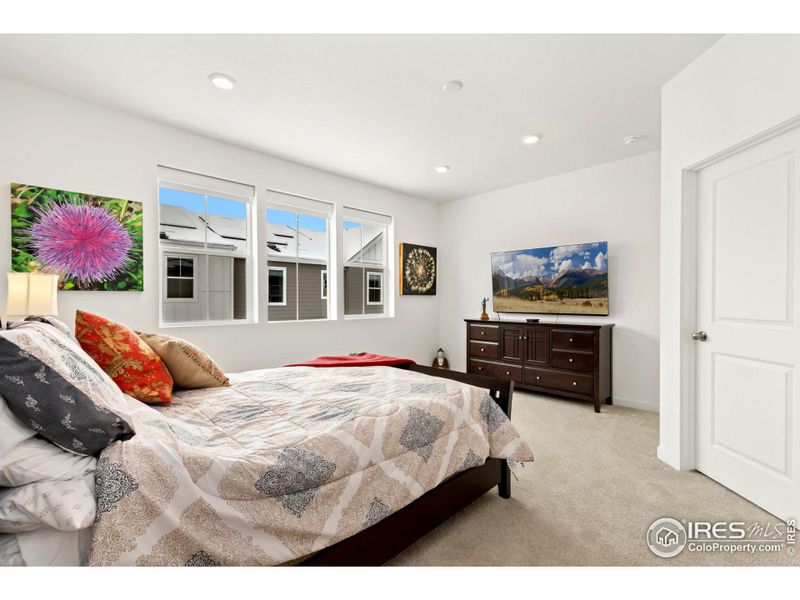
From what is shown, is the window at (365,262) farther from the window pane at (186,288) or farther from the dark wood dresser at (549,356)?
the window pane at (186,288)

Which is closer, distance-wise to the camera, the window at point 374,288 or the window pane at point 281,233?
the window pane at point 281,233

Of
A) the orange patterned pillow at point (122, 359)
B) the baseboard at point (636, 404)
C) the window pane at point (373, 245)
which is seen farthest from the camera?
Answer: the window pane at point (373, 245)

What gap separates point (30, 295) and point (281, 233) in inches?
88.0

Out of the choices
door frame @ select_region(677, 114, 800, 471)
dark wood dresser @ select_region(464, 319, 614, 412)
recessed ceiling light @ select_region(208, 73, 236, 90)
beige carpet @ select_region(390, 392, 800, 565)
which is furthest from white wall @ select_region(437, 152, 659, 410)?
recessed ceiling light @ select_region(208, 73, 236, 90)

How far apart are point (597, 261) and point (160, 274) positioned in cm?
446

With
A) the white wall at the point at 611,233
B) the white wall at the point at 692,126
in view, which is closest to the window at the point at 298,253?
the white wall at the point at 611,233

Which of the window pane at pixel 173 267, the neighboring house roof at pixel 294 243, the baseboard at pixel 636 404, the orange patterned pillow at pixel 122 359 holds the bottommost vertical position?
the baseboard at pixel 636 404

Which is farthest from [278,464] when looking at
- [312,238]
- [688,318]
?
[312,238]

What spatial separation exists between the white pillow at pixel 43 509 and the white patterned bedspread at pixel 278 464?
0.15ft

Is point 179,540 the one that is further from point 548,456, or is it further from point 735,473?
point 735,473

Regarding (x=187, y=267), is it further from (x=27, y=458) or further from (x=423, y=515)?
(x=423, y=515)

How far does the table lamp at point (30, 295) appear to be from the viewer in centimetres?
222

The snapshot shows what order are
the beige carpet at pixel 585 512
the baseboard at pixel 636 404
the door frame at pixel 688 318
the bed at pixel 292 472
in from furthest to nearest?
1. the baseboard at pixel 636 404
2. the door frame at pixel 688 318
3. the beige carpet at pixel 585 512
4. the bed at pixel 292 472

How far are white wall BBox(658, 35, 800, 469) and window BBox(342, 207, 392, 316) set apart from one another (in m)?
3.25
